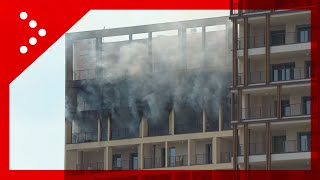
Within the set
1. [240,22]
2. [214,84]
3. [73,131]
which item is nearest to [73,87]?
[73,131]

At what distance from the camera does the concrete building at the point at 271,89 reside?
52.5m

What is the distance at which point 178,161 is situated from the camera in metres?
62.6

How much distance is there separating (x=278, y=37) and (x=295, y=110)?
133 inches

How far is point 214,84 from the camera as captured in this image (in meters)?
63.1

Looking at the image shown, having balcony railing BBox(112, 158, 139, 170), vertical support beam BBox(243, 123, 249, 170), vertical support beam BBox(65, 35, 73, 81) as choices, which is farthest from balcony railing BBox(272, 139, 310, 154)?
vertical support beam BBox(65, 35, 73, 81)

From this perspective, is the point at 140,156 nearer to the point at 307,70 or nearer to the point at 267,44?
the point at 267,44

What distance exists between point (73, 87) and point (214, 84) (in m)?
7.79

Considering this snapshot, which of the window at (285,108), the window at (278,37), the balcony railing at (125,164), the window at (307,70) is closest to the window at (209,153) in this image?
the balcony railing at (125,164)

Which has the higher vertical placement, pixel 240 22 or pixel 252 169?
pixel 240 22

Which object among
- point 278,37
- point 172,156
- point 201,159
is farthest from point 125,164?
point 278,37

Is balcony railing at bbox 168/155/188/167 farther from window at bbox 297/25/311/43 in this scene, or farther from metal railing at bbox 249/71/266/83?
window at bbox 297/25/311/43

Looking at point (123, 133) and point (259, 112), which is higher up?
point (259, 112)

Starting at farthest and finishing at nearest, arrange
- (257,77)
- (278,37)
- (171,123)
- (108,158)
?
1. (108,158)
2. (171,123)
3. (278,37)
4. (257,77)

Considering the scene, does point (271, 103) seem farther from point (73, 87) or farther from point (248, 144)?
point (73, 87)
